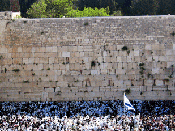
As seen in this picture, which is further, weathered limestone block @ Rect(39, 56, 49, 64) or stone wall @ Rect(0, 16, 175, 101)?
weathered limestone block @ Rect(39, 56, 49, 64)

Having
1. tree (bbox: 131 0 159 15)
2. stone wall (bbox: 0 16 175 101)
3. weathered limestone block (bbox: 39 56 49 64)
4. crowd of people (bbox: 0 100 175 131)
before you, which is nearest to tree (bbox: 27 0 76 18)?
tree (bbox: 131 0 159 15)

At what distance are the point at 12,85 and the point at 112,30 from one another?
18.6ft

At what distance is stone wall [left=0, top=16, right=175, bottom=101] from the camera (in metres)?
13.8

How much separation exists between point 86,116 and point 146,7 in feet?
78.2

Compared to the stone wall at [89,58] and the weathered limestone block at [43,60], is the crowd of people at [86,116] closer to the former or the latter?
the stone wall at [89,58]

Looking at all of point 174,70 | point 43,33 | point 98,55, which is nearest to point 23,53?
point 43,33

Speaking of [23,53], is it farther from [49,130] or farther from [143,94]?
[143,94]

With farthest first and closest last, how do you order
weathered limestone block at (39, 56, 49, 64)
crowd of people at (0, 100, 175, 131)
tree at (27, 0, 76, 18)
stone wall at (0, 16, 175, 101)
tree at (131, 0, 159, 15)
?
1. tree at (131, 0, 159, 15)
2. tree at (27, 0, 76, 18)
3. weathered limestone block at (39, 56, 49, 64)
4. stone wall at (0, 16, 175, 101)
5. crowd of people at (0, 100, 175, 131)

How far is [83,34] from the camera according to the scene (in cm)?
1388

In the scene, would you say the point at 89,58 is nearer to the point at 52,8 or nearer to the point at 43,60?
the point at 43,60

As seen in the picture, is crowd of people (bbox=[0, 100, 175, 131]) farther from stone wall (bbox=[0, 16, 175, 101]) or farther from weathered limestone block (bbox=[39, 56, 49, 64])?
weathered limestone block (bbox=[39, 56, 49, 64])

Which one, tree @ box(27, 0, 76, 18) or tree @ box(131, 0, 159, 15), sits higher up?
tree @ box(131, 0, 159, 15)

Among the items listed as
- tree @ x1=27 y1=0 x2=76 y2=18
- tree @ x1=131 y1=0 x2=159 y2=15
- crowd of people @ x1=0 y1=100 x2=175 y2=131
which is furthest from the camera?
tree @ x1=131 y1=0 x2=159 y2=15

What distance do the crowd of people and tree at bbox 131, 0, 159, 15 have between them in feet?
70.8
